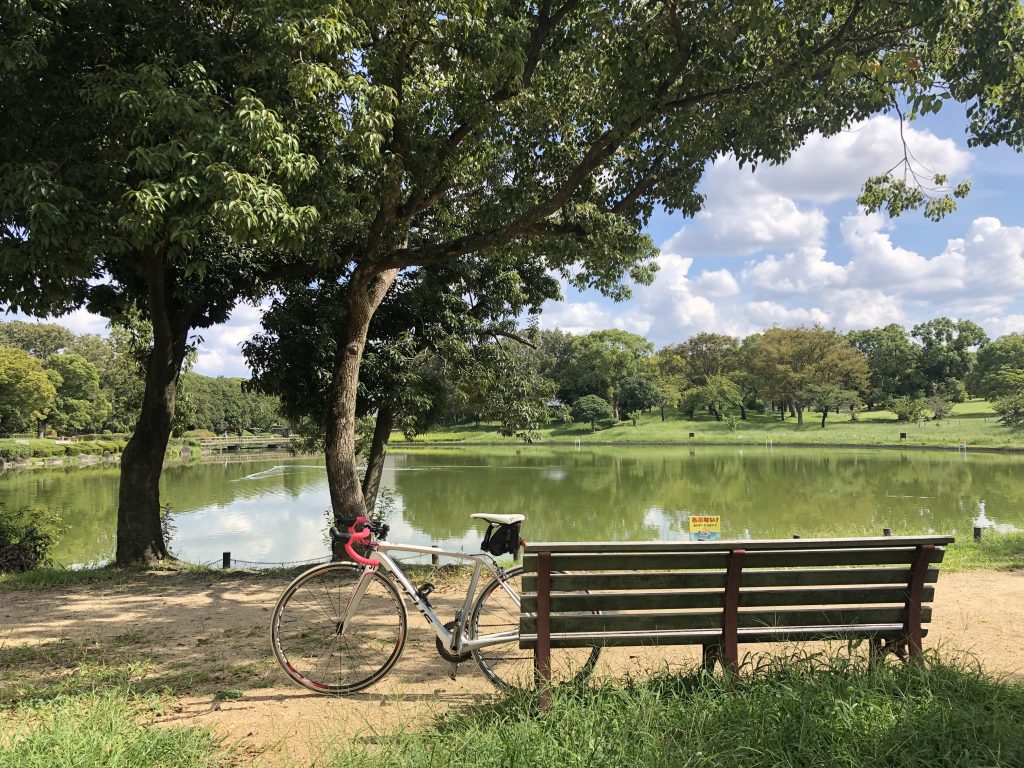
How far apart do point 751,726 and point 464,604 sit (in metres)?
1.49

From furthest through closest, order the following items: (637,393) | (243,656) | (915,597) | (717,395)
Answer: (637,393) < (717,395) < (243,656) < (915,597)

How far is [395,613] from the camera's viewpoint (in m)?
3.45

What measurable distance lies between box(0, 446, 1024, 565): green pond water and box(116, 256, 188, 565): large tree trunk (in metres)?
4.26

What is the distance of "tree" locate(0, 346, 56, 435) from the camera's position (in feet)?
128

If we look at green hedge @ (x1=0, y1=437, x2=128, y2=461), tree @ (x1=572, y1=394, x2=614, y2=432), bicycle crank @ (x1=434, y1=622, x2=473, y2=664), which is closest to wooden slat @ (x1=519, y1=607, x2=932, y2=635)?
bicycle crank @ (x1=434, y1=622, x2=473, y2=664)

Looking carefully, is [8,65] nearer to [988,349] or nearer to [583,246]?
[583,246]

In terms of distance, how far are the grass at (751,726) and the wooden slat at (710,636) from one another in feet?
0.54

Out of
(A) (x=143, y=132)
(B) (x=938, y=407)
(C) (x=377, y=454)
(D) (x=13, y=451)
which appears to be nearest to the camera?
(A) (x=143, y=132)

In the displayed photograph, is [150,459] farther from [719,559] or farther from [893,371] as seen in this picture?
[893,371]

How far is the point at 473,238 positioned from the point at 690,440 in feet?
146

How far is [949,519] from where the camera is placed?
553 inches

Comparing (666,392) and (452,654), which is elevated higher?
(666,392)

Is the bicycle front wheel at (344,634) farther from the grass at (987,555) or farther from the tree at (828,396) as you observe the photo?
the tree at (828,396)

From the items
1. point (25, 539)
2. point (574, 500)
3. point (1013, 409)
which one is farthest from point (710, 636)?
point (1013, 409)
